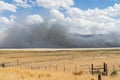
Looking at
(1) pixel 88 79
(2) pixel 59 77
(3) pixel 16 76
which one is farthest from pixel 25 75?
(1) pixel 88 79

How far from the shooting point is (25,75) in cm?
2598

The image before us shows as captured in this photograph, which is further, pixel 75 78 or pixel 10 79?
pixel 75 78

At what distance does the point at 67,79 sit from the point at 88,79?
202 centimetres

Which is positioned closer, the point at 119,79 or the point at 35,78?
the point at 35,78

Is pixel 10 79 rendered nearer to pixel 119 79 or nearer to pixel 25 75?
pixel 25 75

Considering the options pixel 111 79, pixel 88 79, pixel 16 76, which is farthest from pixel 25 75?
pixel 111 79

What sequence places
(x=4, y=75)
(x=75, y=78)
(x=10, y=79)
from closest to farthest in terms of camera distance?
(x=10, y=79) → (x=4, y=75) → (x=75, y=78)

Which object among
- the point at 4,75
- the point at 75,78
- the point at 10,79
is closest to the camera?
the point at 10,79

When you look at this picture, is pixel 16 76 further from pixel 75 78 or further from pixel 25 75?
pixel 75 78

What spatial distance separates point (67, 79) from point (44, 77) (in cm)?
203

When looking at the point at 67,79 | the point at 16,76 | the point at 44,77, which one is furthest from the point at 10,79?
the point at 67,79

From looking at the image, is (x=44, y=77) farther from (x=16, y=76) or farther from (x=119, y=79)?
(x=119, y=79)

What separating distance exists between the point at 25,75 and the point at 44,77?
1.67 meters

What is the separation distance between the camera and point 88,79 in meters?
26.7
